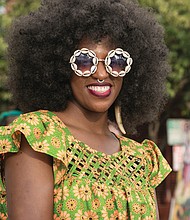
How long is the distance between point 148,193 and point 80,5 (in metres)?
0.94

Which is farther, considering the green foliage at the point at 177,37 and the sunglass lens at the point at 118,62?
the green foliage at the point at 177,37

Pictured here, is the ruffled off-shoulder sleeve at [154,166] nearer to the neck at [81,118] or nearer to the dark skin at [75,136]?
the dark skin at [75,136]

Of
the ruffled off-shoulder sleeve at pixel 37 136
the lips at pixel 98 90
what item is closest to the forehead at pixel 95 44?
the lips at pixel 98 90

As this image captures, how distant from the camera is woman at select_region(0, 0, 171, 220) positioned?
3.13 m

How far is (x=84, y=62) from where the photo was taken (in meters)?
3.35

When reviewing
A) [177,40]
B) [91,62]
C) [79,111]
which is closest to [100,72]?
[91,62]

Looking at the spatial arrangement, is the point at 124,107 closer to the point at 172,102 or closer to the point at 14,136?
the point at 14,136

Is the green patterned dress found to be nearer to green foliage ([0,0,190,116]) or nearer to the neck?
the neck

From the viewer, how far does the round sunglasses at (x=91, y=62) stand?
336 centimetres

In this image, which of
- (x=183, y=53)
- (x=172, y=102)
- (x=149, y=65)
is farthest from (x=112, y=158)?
(x=172, y=102)

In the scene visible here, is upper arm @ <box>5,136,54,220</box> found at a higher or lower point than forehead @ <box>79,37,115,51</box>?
lower

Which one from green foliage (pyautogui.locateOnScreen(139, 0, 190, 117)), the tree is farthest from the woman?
green foliage (pyautogui.locateOnScreen(139, 0, 190, 117))

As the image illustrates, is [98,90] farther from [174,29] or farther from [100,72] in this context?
[174,29]

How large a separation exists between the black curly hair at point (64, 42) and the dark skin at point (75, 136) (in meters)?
0.07
